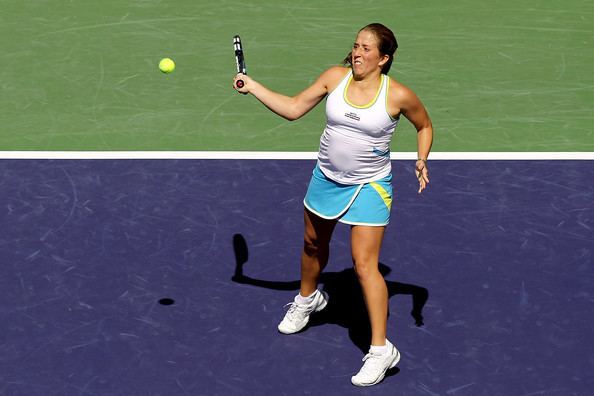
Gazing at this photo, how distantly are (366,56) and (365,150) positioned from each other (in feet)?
2.07

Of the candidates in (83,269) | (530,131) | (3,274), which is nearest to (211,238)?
(83,269)

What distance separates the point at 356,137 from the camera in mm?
7492

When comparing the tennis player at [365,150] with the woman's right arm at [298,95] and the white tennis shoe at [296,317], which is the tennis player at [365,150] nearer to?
the woman's right arm at [298,95]

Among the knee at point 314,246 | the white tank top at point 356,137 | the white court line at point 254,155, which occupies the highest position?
the white tank top at point 356,137

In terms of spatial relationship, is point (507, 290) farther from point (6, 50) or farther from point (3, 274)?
point (6, 50)

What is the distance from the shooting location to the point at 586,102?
12367 mm

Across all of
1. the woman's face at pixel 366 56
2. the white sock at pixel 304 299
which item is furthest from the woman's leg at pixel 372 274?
the woman's face at pixel 366 56

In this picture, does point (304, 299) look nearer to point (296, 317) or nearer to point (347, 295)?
point (296, 317)

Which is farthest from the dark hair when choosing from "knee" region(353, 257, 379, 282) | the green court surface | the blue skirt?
the green court surface

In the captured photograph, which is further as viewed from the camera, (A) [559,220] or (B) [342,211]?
(A) [559,220]

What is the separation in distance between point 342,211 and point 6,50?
7.46 m

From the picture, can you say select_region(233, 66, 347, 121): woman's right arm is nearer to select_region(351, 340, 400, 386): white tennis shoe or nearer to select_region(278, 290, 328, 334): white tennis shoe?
select_region(278, 290, 328, 334): white tennis shoe

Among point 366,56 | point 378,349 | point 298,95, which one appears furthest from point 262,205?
point 366,56

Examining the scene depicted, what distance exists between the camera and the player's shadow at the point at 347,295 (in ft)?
27.4
